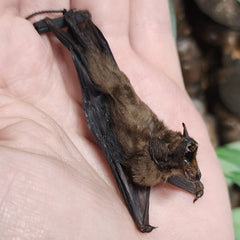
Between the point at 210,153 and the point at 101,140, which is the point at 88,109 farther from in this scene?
the point at 210,153

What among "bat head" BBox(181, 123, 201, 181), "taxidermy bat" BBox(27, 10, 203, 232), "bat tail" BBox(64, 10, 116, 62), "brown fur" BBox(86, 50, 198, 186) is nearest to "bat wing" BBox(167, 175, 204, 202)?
"taxidermy bat" BBox(27, 10, 203, 232)

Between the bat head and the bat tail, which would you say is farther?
the bat tail

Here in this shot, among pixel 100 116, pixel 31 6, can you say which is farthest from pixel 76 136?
pixel 31 6

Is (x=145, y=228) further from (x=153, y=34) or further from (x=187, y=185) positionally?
(x=153, y=34)

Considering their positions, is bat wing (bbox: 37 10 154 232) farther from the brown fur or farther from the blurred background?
the blurred background

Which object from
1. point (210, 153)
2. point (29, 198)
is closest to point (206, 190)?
point (210, 153)

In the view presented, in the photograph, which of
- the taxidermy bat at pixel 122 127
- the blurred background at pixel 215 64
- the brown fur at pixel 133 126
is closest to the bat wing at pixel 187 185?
the taxidermy bat at pixel 122 127

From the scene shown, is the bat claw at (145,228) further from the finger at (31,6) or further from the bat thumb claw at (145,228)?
the finger at (31,6)
